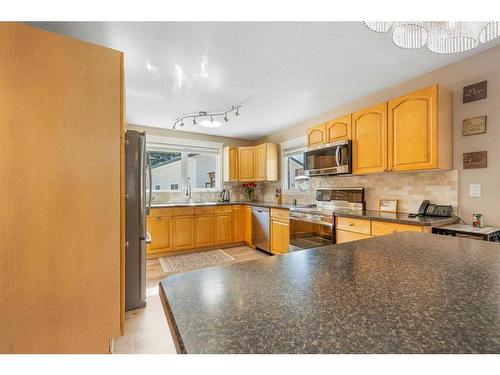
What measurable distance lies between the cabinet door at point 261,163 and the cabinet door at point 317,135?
1257 millimetres

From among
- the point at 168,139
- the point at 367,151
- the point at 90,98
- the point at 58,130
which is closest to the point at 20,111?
the point at 58,130

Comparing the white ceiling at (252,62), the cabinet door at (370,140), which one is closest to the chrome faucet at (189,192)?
the white ceiling at (252,62)

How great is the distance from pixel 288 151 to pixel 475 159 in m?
2.80

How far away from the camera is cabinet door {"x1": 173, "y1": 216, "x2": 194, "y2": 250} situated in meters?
3.87

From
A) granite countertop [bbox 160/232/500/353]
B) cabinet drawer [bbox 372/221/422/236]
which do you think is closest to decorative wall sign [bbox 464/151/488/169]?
cabinet drawer [bbox 372/221/422/236]

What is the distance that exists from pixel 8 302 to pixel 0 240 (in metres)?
0.33

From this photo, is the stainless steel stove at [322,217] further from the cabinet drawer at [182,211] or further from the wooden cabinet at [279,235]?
the cabinet drawer at [182,211]

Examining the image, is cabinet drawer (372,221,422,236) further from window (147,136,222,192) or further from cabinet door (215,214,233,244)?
window (147,136,222,192)

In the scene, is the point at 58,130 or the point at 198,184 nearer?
the point at 58,130

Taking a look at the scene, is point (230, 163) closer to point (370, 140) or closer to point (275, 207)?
point (275, 207)
